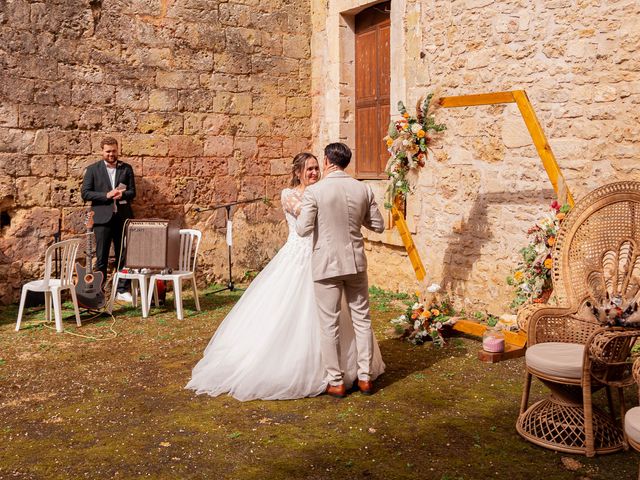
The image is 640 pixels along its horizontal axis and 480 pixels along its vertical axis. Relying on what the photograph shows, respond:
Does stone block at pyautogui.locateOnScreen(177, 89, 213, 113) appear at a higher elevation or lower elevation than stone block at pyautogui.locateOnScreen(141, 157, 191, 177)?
higher

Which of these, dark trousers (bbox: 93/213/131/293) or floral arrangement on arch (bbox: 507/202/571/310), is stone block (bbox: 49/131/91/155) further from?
floral arrangement on arch (bbox: 507/202/571/310)

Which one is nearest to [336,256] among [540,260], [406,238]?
[540,260]

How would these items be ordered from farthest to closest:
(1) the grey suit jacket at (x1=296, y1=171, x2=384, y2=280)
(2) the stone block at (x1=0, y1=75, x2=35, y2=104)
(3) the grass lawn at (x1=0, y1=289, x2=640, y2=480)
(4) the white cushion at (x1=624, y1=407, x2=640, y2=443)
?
(2) the stone block at (x1=0, y1=75, x2=35, y2=104) < (1) the grey suit jacket at (x1=296, y1=171, x2=384, y2=280) < (3) the grass lawn at (x1=0, y1=289, x2=640, y2=480) < (4) the white cushion at (x1=624, y1=407, x2=640, y2=443)

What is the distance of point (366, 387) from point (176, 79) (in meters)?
5.18

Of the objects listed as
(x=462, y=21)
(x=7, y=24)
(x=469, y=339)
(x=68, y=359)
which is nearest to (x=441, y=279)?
(x=469, y=339)

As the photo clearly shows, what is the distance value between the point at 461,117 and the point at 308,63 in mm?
3219

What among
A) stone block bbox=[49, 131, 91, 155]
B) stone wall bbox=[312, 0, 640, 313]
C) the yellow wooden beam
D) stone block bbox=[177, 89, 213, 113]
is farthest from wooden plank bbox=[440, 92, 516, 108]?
stone block bbox=[49, 131, 91, 155]

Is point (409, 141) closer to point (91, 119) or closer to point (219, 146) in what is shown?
point (219, 146)

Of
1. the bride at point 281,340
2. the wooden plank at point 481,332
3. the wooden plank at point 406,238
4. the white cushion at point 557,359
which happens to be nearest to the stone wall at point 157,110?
the wooden plank at point 406,238

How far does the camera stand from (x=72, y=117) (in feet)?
25.5

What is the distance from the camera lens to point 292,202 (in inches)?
194

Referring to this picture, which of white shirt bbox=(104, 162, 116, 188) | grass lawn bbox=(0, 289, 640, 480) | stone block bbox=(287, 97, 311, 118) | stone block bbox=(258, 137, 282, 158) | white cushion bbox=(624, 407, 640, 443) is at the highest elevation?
stone block bbox=(287, 97, 311, 118)

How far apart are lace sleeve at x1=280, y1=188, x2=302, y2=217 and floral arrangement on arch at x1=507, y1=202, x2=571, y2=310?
1.87 m

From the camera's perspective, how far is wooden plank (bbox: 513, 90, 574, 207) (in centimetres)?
516
